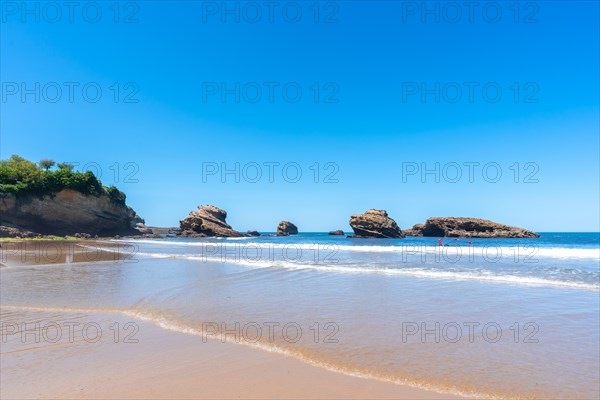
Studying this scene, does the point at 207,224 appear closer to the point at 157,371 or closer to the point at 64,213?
the point at 64,213

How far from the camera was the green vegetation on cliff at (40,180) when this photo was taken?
55562mm

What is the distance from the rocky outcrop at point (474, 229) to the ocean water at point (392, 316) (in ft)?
259

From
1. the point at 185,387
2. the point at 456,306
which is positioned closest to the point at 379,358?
the point at 185,387

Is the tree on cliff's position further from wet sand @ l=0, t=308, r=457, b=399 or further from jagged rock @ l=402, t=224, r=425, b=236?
jagged rock @ l=402, t=224, r=425, b=236

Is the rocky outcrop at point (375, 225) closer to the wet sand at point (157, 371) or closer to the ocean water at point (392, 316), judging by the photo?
the ocean water at point (392, 316)

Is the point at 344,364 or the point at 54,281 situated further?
the point at 54,281

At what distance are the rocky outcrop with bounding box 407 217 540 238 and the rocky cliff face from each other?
81.3 meters

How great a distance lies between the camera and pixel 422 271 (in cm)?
1527

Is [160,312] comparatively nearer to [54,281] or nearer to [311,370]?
[311,370]

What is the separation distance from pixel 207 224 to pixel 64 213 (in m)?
32.2

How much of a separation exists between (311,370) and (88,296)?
25.0 ft

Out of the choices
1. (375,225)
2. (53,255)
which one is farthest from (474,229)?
(53,255)

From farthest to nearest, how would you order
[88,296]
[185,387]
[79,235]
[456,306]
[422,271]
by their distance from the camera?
[79,235]
[422,271]
[88,296]
[456,306]
[185,387]

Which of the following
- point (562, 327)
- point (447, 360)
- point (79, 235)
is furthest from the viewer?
point (79, 235)
